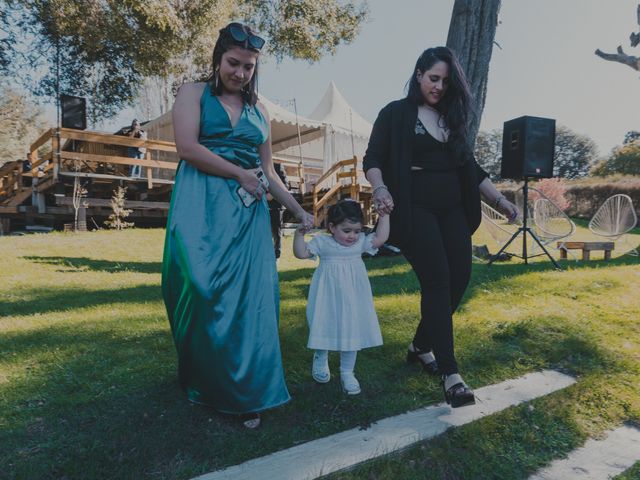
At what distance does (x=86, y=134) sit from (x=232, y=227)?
1085 centimetres

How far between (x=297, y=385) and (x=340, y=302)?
0.56 metres

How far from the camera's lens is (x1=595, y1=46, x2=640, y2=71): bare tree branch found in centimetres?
Answer: 1536

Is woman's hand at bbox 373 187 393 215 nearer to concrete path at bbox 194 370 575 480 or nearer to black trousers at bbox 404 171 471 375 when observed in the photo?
black trousers at bbox 404 171 471 375

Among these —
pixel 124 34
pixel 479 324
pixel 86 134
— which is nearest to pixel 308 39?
pixel 124 34

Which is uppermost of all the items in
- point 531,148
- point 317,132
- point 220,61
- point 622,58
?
point 622,58

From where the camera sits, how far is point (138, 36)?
12016mm

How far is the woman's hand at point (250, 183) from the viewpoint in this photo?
217 cm

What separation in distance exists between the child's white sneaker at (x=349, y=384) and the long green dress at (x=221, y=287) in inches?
18.2

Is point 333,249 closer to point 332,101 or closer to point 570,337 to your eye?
point 570,337

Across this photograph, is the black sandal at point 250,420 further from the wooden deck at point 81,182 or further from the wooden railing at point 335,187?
the wooden railing at point 335,187

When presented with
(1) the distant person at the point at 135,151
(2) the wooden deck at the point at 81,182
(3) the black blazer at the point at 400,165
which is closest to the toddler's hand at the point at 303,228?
(3) the black blazer at the point at 400,165

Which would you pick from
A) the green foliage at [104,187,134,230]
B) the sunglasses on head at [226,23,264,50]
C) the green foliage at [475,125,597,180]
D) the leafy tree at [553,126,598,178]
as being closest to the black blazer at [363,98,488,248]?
the sunglasses on head at [226,23,264,50]

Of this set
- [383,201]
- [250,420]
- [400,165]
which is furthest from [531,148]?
[250,420]

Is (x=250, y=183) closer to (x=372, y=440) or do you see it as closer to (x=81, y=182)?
(x=372, y=440)
